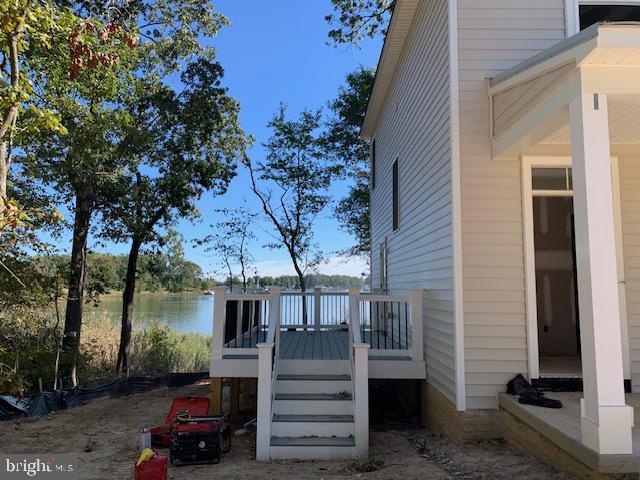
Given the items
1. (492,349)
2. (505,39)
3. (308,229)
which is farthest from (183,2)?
(492,349)

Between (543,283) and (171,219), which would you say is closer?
(543,283)

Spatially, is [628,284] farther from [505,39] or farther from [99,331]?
[99,331]

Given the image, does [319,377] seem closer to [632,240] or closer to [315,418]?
[315,418]

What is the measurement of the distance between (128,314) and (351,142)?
32.6ft

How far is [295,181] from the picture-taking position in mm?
16656

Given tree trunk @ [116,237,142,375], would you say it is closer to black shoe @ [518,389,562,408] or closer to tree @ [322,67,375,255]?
tree @ [322,67,375,255]

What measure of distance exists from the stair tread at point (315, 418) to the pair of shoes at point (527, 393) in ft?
5.65

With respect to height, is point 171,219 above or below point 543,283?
above

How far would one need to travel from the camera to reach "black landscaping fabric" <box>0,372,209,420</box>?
23.0 ft

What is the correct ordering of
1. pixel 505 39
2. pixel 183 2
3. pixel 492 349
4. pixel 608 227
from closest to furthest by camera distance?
pixel 608 227, pixel 492 349, pixel 505 39, pixel 183 2

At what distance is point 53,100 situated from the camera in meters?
7.53

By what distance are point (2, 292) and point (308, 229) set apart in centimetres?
1063

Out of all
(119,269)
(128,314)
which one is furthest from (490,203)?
(119,269)

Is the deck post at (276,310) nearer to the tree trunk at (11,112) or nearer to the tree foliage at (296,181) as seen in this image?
the tree trunk at (11,112)
